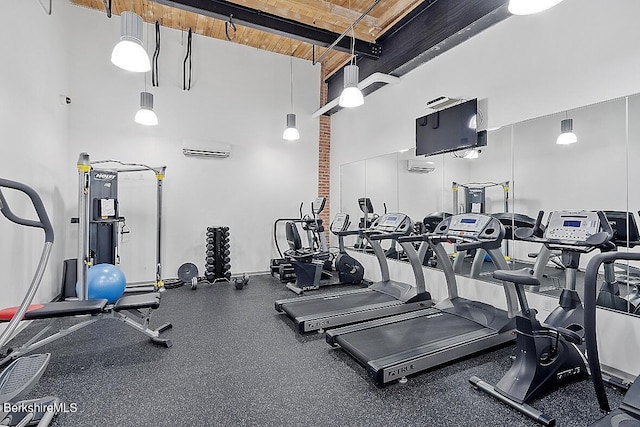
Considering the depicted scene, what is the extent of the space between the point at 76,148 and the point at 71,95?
0.84 meters

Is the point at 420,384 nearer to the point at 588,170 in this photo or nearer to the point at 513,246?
the point at 513,246

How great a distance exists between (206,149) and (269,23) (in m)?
2.47

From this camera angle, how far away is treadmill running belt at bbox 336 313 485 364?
282 cm

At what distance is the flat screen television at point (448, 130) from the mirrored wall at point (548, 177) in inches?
5.8

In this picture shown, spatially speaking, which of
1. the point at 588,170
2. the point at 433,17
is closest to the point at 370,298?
the point at 588,170

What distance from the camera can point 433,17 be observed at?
4.34m

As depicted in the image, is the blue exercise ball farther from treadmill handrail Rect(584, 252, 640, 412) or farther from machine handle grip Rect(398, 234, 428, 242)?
treadmill handrail Rect(584, 252, 640, 412)

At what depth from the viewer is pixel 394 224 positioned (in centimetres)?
438

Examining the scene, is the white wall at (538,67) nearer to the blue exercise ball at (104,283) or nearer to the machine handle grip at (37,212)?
the machine handle grip at (37,212)

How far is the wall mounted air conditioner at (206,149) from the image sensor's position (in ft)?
19.3

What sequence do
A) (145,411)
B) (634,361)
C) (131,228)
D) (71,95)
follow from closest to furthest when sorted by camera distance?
(145,411)
(634,361)
(71,95)
(131,228)

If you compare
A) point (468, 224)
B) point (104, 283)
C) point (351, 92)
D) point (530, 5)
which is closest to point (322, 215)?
point (351, 92)

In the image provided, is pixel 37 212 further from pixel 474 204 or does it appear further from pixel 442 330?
pixel 474 204

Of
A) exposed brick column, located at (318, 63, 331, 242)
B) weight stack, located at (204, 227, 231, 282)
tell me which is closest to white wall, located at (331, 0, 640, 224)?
exposed brick column, located at (318, 63, 331, 242)
